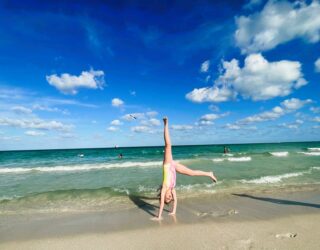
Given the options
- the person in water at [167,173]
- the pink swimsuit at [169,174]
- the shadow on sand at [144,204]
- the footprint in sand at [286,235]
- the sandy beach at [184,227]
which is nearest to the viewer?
the sandy beach at [184,227]

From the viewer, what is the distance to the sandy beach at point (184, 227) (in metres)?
5.35

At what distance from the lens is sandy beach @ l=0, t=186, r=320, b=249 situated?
5.35 m

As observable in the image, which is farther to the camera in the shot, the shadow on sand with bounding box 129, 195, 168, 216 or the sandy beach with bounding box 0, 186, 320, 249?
the shadow on sand with bounding box 129, 195, 168, 216

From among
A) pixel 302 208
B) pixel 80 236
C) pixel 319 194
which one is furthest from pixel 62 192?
pixel 319 194

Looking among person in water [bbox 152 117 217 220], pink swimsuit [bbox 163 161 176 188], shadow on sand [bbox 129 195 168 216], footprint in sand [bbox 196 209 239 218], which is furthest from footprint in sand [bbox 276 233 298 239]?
shadow on sand [bbox 129 195 168 216]

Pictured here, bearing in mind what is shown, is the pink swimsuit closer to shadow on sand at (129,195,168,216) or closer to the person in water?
the person in water

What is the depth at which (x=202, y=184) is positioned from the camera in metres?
13.0

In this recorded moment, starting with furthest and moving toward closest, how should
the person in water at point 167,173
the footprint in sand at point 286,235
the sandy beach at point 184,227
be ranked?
the person in water at point 167,173 < the footprint in sand at point 286,235 < the sandy beach at point 184,227

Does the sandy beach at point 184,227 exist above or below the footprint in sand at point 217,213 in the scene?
below

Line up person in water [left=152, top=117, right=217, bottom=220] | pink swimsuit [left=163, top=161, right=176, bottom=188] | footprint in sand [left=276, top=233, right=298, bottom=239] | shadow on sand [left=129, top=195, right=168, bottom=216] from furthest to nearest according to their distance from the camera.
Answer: shadow on sand [left=129, top=195, right=168, bottom=216] → pink swimsuit [left=163, top=161, right=176, bottom=188] → person in water [left=152, top=117, right=217, bottom=220] → footprint in sand [left=276, top=233, right=298, bottom=239]

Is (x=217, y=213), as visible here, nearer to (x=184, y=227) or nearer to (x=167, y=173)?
(x=184, y=227)

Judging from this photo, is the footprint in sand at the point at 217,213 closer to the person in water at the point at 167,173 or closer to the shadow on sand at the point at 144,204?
the person in water at the point at 167,173

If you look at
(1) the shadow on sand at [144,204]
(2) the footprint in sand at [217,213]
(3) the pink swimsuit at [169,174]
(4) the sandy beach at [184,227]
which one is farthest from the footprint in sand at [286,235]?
(1) the shadow on sand at [144,204]

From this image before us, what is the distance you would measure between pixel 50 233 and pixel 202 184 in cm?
831
